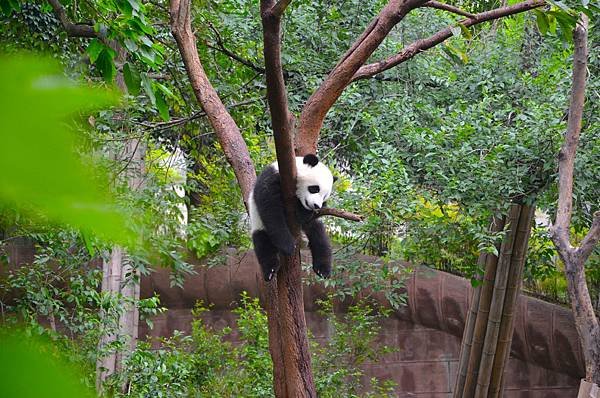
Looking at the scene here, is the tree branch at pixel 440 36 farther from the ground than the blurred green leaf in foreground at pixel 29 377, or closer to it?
farther from the ground

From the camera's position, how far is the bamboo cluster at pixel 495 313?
4.34 m

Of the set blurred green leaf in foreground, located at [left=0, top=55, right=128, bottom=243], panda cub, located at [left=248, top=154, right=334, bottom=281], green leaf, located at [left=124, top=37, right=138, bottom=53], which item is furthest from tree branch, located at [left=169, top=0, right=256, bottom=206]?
blurred green leaf in foreground, located at [left=0, top=55, right=128, bottom=243]

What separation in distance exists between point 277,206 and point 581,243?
1.48m

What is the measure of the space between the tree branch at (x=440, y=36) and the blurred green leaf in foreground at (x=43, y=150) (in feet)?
7.55

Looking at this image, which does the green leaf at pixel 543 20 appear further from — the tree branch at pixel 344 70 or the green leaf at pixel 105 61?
the green leaf at pixel 105 61

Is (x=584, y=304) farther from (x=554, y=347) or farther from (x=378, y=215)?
(x=554, y=347)

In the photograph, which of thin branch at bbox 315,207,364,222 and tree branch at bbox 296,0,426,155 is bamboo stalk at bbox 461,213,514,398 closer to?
tree branch at bbox 296,0,426,155

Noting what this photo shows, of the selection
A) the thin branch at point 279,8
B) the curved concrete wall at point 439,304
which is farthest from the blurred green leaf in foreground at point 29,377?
the curved concrete wall at point 439,304

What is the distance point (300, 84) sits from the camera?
14.2 feet

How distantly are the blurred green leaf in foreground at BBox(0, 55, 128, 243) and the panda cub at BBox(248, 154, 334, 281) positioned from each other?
217 cm

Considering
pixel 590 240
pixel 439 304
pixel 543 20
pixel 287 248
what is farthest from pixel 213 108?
pixel 439 304

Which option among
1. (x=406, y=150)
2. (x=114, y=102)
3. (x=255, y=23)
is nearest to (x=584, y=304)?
(x=406, y=150)

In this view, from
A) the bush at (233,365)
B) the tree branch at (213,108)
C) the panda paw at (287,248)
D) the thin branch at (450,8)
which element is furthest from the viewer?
the bush at (233,365)

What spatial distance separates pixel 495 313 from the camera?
4410 mm
